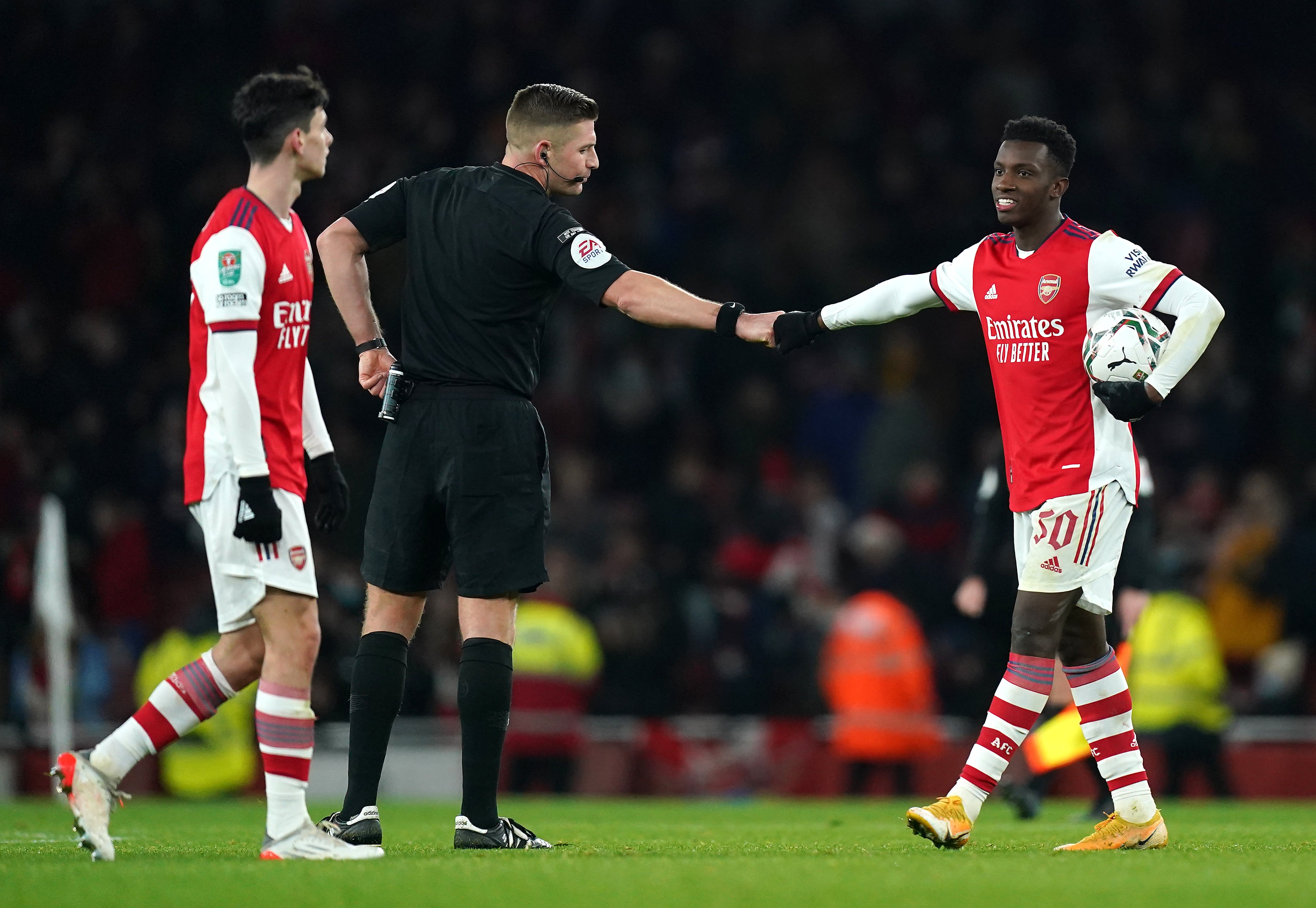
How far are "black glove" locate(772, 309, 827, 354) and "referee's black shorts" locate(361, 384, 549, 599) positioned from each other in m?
0.90

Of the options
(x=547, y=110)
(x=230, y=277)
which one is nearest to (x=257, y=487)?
(x=230, y=277)

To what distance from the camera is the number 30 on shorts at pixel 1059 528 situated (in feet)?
19.9

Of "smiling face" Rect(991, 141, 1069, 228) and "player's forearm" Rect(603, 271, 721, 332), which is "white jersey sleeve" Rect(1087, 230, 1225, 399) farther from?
"player's forearm" Rect(603, 271, 721, 332)

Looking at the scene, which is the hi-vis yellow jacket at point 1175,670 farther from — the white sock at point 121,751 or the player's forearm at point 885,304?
the white sock at point 121,751

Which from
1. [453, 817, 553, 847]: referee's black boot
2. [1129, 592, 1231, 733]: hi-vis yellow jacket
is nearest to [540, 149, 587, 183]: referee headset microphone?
[453, 817, 553, 847]: referee's black boot

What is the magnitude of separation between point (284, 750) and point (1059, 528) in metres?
2.73

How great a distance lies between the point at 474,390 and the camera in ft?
19.9

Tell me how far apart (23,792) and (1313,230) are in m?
11.7

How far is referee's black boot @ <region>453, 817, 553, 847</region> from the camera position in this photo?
19.4ft

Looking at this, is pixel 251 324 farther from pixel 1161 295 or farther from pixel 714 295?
pixel 714 295

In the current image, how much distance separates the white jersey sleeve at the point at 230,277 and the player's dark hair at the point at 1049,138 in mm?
2703

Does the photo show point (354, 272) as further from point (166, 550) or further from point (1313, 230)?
point (1313, 230)

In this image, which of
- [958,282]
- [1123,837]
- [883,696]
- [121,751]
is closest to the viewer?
[121,751]

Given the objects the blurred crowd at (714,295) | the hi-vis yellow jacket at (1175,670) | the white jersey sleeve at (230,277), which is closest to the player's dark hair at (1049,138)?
the white jersey sleeve at (230,277)
